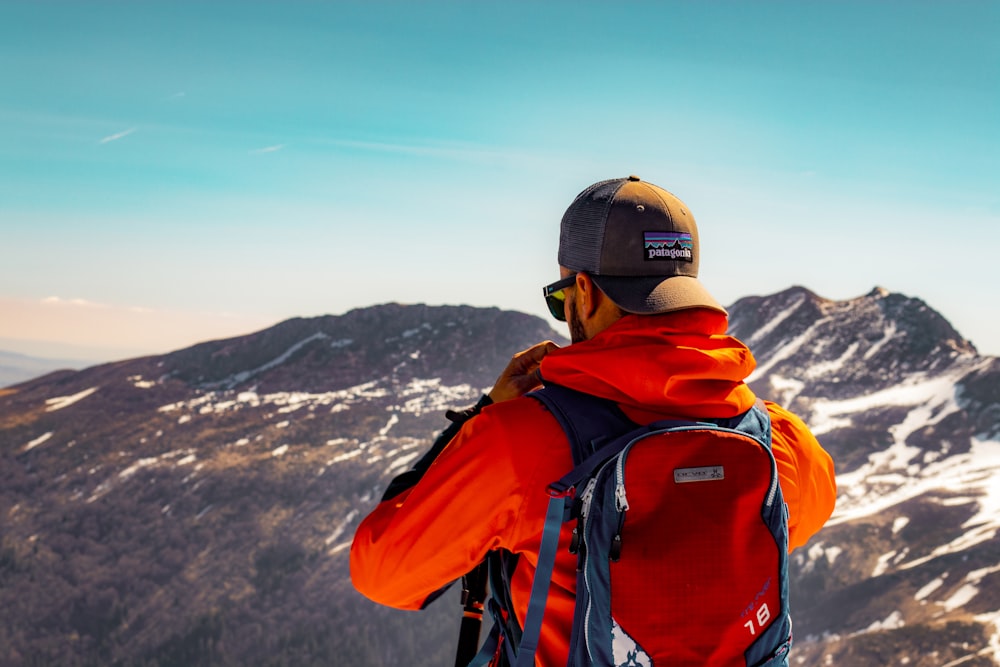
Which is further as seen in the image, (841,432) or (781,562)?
(841,432)

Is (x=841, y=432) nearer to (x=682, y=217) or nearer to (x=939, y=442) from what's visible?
(x=939, y=442)

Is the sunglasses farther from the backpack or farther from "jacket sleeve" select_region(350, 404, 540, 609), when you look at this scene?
"jacket sleeve" select_region(350, 404, 540, 609)

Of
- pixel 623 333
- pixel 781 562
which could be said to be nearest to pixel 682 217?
pixel 623 333

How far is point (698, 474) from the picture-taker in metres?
4.36

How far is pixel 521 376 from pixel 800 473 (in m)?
1.95

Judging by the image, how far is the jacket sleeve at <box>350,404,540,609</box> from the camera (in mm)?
4250

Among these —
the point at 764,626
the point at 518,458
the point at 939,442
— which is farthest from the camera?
the point at 939,442

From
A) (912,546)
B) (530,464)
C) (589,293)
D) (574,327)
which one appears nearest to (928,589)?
(912,546)

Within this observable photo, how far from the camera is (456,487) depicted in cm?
430

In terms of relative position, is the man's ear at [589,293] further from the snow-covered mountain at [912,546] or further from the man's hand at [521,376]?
the snow-covered mountain at [912,546]

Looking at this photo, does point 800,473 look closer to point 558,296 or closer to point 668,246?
point 668,246

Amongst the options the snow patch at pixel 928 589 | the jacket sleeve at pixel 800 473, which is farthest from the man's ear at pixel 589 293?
the snow patch at pixel 928 589

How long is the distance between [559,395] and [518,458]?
426 mm

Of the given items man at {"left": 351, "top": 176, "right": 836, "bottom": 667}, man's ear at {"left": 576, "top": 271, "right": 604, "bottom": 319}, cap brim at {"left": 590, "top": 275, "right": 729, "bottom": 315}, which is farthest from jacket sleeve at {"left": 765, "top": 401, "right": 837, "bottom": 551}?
man's ear at {"left": 576, "top": 271, "right": 604, "bottom": 319}
